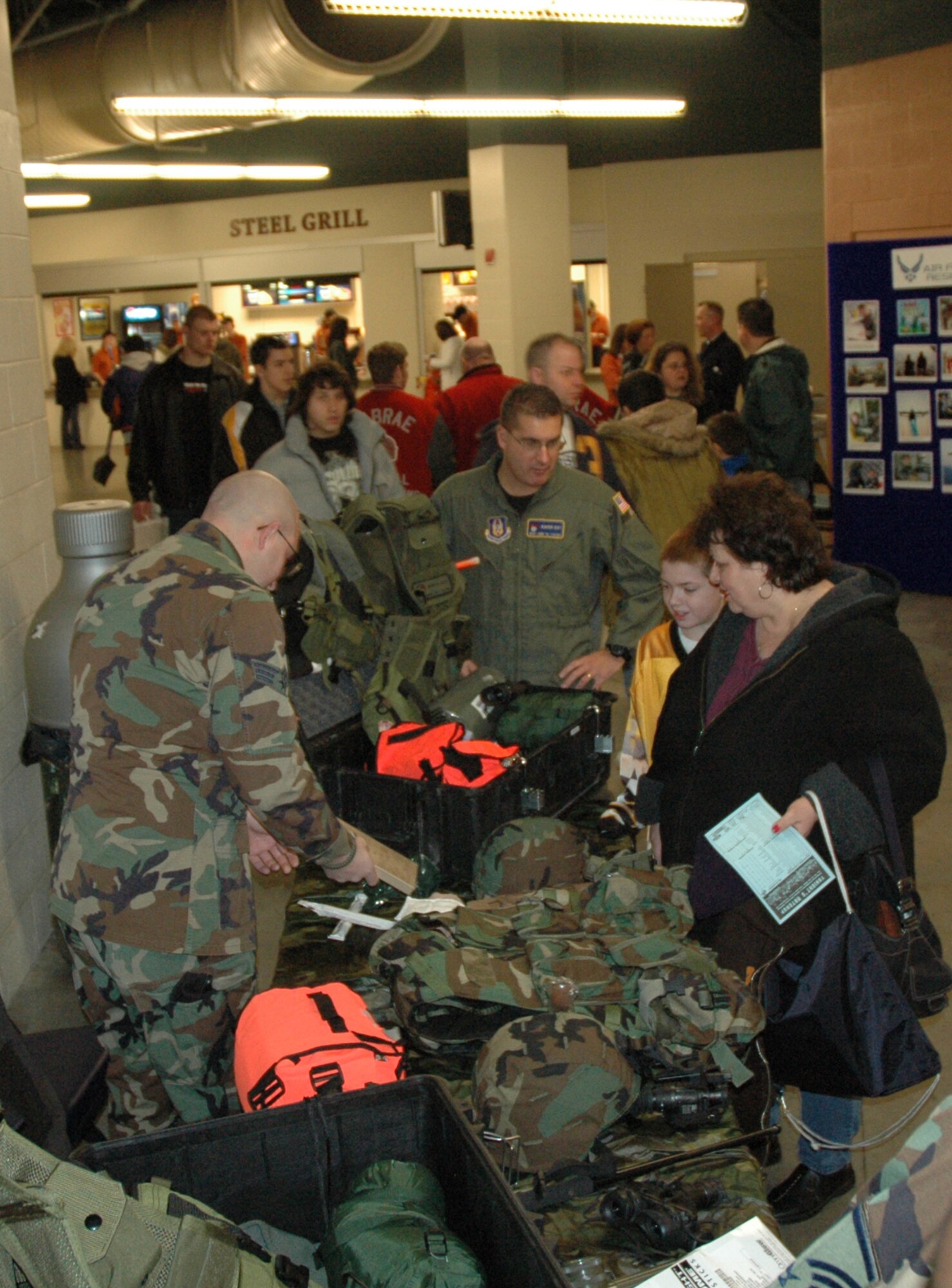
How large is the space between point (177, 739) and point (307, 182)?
16.8 m

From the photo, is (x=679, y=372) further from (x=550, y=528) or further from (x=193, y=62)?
(x=193, y=62)

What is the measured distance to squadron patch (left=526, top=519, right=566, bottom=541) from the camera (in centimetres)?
403

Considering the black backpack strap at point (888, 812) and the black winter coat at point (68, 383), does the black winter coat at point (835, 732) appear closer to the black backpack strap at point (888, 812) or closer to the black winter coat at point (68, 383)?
the black backpack strap at point (888, 812)

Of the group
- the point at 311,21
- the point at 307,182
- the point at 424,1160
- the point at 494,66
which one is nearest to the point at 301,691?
the point at 424,1160

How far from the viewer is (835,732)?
8.22ft

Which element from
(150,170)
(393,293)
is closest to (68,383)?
(393,293)

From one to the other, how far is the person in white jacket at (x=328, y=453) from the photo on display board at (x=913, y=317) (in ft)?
14.1

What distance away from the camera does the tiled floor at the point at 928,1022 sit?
9.76ft

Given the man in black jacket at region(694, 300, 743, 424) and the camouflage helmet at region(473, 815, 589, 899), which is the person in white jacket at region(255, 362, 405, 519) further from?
the man in black jacket at region(694, 300, 743, 424)

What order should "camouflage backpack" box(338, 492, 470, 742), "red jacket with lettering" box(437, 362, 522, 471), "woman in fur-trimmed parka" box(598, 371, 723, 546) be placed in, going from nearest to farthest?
"camouflage backpack" box(338, 492, 470, 742) < "woman in fur-trimmed parka" box(598, 371, 723, 546) < "red jacket with lettering" box(437, 362, 522, 471)

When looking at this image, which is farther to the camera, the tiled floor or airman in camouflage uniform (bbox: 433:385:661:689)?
airman in camouflage uniform (bbox: 433:385:661:689)

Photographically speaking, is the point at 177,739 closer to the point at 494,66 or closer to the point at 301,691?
the point at 301,691

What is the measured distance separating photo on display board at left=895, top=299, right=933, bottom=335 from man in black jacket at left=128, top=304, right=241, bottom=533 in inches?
164

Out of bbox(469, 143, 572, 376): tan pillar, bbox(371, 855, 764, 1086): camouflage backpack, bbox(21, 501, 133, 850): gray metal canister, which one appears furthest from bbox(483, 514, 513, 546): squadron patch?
bbox(469, 143, 572, 376): tan pillar
